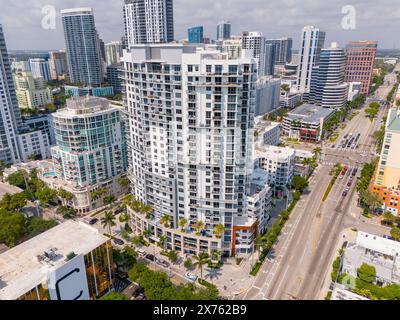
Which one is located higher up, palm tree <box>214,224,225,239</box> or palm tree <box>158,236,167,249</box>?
palm tree <box>214,224,225,239</box>

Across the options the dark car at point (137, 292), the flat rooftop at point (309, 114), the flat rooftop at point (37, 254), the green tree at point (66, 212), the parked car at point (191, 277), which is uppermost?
the flat rooftop at point (309, 114)

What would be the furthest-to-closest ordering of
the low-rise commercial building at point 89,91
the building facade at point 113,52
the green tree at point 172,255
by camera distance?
the building facade at point 113,52 → the low-rise commercial building at point 89,91 → the green tree at point 172,255

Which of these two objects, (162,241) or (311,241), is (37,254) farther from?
(311,241)

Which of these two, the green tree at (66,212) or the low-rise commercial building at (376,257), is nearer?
the low-rise commercial building at (376,257)

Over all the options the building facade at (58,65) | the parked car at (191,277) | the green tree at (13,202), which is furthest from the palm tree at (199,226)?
the building facade at (58,65)

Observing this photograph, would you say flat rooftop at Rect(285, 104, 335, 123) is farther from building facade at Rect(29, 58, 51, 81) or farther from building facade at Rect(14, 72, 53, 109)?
building facade at Rect(29, 58, 51, 81)

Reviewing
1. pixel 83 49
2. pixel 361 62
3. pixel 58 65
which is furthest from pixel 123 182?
pixel 58 65

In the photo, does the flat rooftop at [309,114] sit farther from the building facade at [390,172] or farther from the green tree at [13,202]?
the green tree at [13,202]

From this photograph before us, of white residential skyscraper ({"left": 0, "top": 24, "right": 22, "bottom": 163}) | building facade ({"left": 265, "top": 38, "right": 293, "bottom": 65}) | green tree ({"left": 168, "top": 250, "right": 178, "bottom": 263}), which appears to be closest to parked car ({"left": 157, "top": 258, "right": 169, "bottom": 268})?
green tree ({"left": 168, "top": 250, "right": 178, "bottom": 263})
